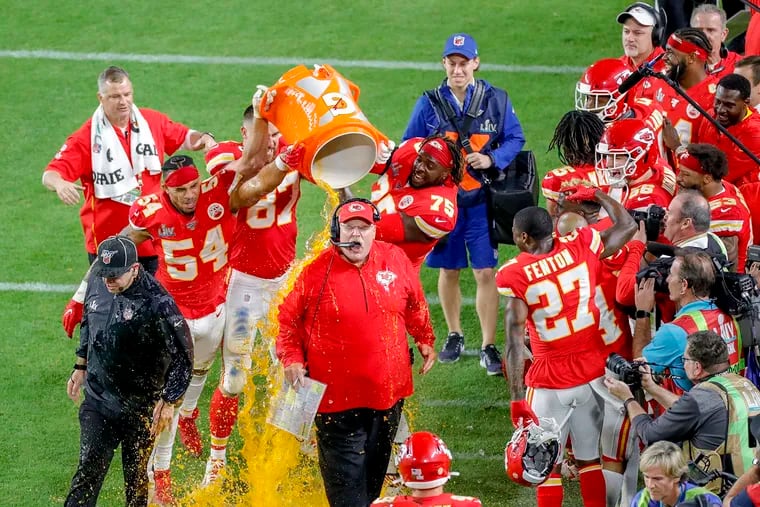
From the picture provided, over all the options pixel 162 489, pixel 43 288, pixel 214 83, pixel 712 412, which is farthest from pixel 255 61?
pixel 712 412

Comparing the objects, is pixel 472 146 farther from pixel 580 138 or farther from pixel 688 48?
pixel 688 48

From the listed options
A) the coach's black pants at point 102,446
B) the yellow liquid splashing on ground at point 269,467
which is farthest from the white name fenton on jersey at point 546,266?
the coach's black pants at point 102,446

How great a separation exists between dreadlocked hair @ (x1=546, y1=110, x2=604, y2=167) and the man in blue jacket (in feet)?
2.96

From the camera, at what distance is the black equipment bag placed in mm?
7945

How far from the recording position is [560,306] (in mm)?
6016

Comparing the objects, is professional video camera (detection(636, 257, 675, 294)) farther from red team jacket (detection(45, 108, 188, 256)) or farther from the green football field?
red team jacket (detection(45, 108, 188, 256))

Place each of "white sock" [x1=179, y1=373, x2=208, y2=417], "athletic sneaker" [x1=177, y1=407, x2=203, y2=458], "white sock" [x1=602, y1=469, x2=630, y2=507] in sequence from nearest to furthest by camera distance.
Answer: "white sock" [x1=602, y1=469, x2=630, y2=507], "white sock" [x1=179, y1=373, x2=208, y2=417], "athletic sneaker" [x1=177, y1=407, x2=203, y2=458]

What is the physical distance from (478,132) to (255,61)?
15.2 feet

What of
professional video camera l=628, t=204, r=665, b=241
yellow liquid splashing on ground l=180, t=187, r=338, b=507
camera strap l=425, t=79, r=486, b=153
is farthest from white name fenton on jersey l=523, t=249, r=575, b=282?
camera strap l=425, t=79, r=486, b=153

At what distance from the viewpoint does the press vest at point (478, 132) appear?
8.05m

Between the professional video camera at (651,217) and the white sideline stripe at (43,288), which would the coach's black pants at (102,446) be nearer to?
the professional video camera at (651,217)

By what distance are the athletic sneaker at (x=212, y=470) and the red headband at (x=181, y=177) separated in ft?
4.99

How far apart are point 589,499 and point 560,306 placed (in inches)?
39.1

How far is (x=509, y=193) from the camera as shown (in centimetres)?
798
